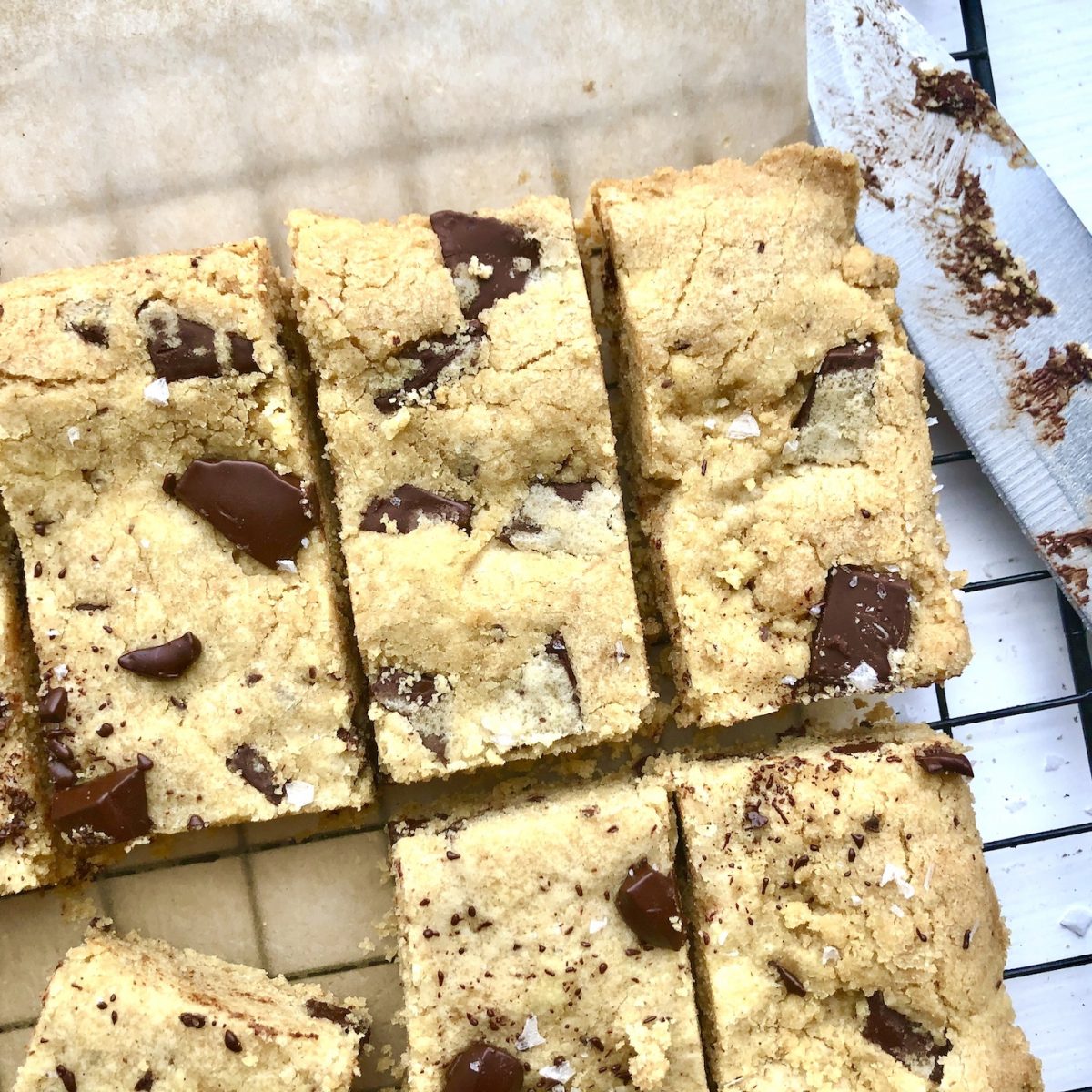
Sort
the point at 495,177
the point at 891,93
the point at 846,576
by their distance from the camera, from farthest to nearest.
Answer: the point at 495,177, the point at 891,93, the point at 846,576

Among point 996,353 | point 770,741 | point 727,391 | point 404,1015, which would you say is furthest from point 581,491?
point 404,1015

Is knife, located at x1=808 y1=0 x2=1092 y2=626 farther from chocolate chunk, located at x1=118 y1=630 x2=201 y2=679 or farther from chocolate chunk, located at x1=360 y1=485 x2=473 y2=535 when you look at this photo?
chocolate chunk, located at x1=118 y1=630 x2=201 y2=679

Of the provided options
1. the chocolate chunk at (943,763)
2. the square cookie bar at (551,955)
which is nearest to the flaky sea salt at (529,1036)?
the square cookie bar at (551,955)

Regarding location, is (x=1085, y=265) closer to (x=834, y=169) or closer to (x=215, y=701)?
(x=834, y=169)

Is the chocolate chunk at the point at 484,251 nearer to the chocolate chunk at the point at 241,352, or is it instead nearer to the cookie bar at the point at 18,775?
the chocolate chunk at the point at 241,352

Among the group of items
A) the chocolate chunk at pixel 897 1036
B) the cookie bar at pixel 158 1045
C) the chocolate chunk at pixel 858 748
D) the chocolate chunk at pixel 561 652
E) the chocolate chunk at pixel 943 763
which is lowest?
the chocolate chunk at pixel 897 1036

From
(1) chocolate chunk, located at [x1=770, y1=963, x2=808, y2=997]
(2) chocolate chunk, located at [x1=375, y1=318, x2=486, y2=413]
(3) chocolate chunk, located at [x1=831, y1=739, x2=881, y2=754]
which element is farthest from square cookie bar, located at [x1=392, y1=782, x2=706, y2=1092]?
(2) chocolate chunk, located at [x1=375, y1=318, x2=486, y2=413]
